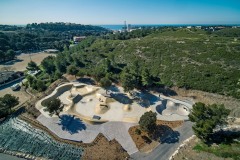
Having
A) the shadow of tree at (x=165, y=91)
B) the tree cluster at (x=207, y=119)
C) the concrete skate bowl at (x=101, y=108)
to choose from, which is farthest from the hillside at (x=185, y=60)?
the concrete skate bowl at (x=101, y=108)

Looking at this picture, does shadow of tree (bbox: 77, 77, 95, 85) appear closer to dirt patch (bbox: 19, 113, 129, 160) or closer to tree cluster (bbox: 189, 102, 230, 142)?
dirt patch (bbox: 19, 113, 129, 160)

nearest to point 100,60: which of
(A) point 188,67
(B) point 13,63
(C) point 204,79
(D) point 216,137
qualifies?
(A) point 188,67

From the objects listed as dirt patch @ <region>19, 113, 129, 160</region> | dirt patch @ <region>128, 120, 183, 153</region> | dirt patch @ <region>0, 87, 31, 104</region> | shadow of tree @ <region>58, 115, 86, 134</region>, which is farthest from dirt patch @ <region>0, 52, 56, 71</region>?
dirt patch @ <region>128, 120, 183, 153</region>

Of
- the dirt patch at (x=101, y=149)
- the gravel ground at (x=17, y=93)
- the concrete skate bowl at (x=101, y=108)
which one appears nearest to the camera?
the dirt patch at (x=101, y=149)

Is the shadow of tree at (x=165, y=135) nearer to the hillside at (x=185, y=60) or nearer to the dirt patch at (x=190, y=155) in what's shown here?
the dirt patch at (x=190, y=155)

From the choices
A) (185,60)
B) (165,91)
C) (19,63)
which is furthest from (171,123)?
(19,63)

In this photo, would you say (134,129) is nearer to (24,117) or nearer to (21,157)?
(21,157)
